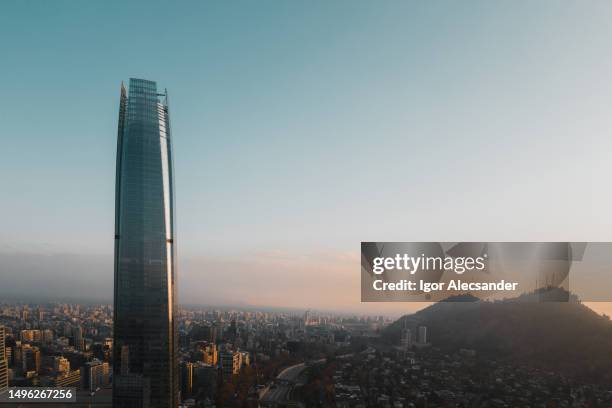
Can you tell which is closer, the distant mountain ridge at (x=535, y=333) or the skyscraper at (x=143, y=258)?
the skyscraper at (x=143, y=258)

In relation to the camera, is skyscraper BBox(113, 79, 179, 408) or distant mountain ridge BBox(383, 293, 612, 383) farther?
distant mountain ridge BBox(383, 293, 612, 383)

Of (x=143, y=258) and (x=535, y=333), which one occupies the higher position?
(x=143, y=258)

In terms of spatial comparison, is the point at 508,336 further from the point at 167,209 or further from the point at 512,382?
the point at 167,209

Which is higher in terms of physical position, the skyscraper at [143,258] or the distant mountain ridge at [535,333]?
the skyscraper at [143,258]

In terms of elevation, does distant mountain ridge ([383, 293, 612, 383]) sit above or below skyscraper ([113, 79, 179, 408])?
below

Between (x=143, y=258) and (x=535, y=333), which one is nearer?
(x=143, y=258)
